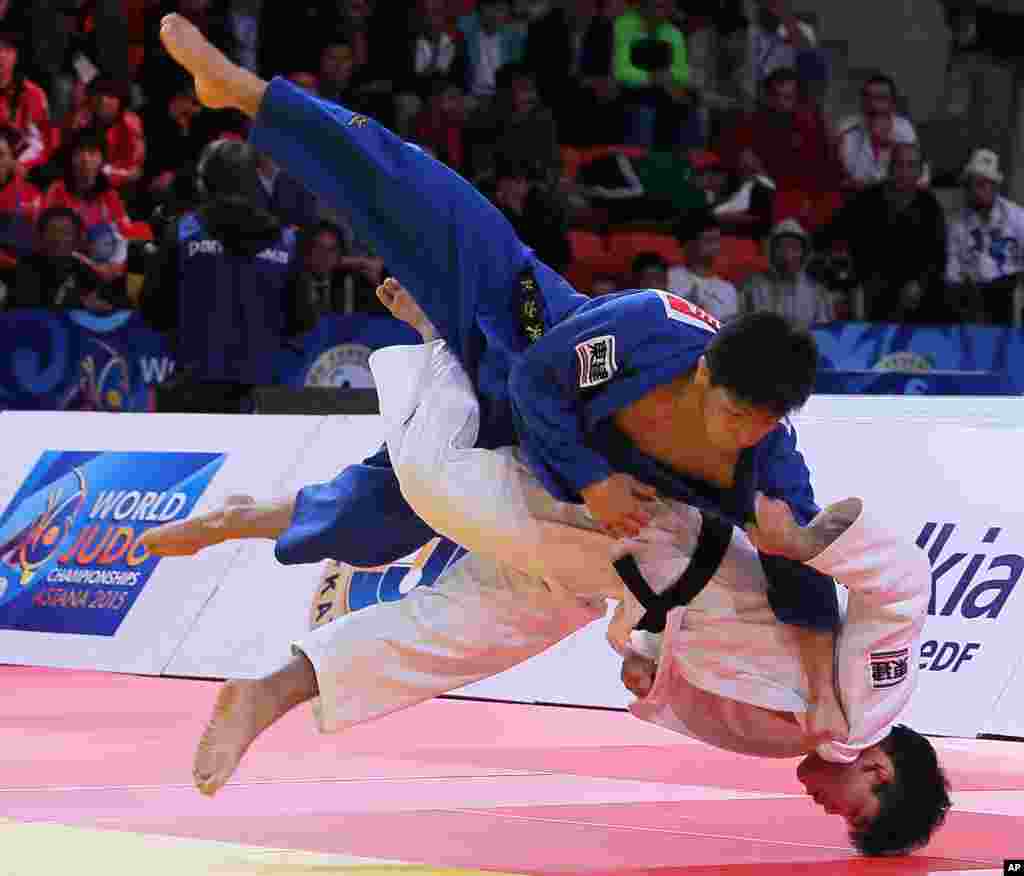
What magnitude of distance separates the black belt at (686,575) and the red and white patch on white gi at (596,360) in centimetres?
35

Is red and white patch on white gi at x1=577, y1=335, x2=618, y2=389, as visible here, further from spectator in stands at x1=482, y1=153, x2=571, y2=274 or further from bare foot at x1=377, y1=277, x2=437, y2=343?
spectator in stands at x1=482, y1=153, x2=571, y2=274

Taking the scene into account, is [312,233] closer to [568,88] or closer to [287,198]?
[287,198]

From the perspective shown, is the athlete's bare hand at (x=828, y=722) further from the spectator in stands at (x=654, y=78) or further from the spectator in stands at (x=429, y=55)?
the spectator in stands at (x=654, y=78)

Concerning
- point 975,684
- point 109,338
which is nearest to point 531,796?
point 975,684

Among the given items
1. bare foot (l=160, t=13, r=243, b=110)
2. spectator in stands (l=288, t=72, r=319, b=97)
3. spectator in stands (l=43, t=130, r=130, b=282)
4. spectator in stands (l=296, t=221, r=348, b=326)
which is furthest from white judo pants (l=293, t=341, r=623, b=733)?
spectator in stands (l=288, t=72, r=319, b=97)

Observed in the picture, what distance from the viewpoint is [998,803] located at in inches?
190

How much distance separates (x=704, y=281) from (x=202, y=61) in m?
7.40

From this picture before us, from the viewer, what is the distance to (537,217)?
41.6 feet

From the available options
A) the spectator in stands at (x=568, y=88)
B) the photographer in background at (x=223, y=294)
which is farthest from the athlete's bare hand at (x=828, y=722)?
the spectator in stands at (x=568, y=88)

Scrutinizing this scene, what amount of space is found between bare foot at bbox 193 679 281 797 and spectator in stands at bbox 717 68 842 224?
11.0 metres


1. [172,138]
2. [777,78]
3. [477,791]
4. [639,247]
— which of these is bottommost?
[639,247]

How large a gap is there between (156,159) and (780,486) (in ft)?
31.5

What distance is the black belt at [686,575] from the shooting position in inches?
165

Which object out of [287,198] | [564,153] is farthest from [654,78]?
[287,198]
